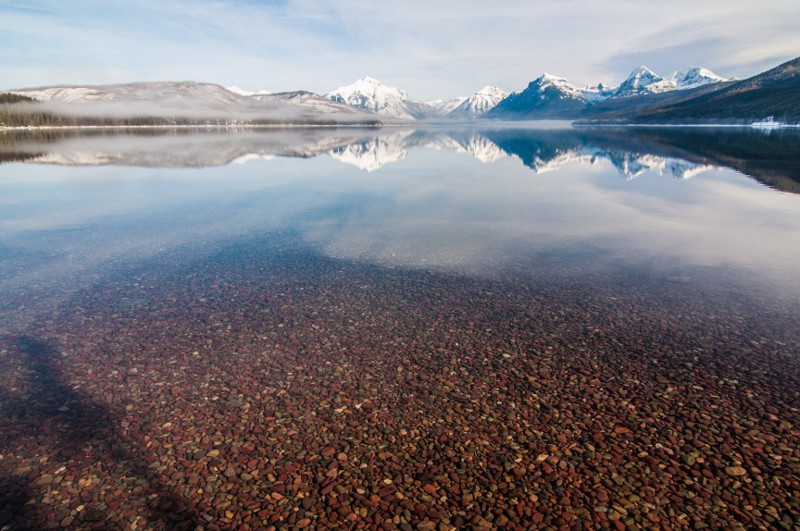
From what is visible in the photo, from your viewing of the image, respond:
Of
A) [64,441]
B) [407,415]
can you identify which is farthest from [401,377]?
[64,441]

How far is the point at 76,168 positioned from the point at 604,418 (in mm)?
77690

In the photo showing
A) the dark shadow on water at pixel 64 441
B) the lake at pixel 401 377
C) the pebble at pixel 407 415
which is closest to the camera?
the dark shadow on water at pixel 64 441

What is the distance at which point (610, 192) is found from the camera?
142 ft

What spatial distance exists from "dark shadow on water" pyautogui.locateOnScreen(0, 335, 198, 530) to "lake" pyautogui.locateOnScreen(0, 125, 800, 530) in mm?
58

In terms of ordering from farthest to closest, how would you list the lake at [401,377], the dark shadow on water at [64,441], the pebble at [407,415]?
the lake at [401,377], the pebble at [407,415], the dark shadow on water at [64,441]

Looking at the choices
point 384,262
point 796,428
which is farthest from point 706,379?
point 384,262

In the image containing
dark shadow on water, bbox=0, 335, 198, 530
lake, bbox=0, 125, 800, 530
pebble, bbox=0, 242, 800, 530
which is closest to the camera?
dark shadow on water, bbox=0, 335, 198, 530

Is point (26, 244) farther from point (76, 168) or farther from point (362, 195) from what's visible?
point (76, 168)

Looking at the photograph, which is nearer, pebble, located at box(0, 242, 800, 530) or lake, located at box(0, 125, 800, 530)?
pebble, located at box(0, 242, 800, 530)

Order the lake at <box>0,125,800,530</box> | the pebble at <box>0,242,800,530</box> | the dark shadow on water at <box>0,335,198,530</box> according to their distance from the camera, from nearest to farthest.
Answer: the dark shadow on water at <box>0,335,198,530</box> < the pebble at <box>0,242,800,530</box> < the lake at <box>0,125,800,530</box>

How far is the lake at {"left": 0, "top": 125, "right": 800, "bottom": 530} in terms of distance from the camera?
8539 mm

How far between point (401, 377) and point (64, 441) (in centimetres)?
810

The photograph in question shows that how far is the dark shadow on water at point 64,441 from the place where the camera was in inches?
322

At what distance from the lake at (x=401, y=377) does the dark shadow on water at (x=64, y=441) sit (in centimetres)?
6
